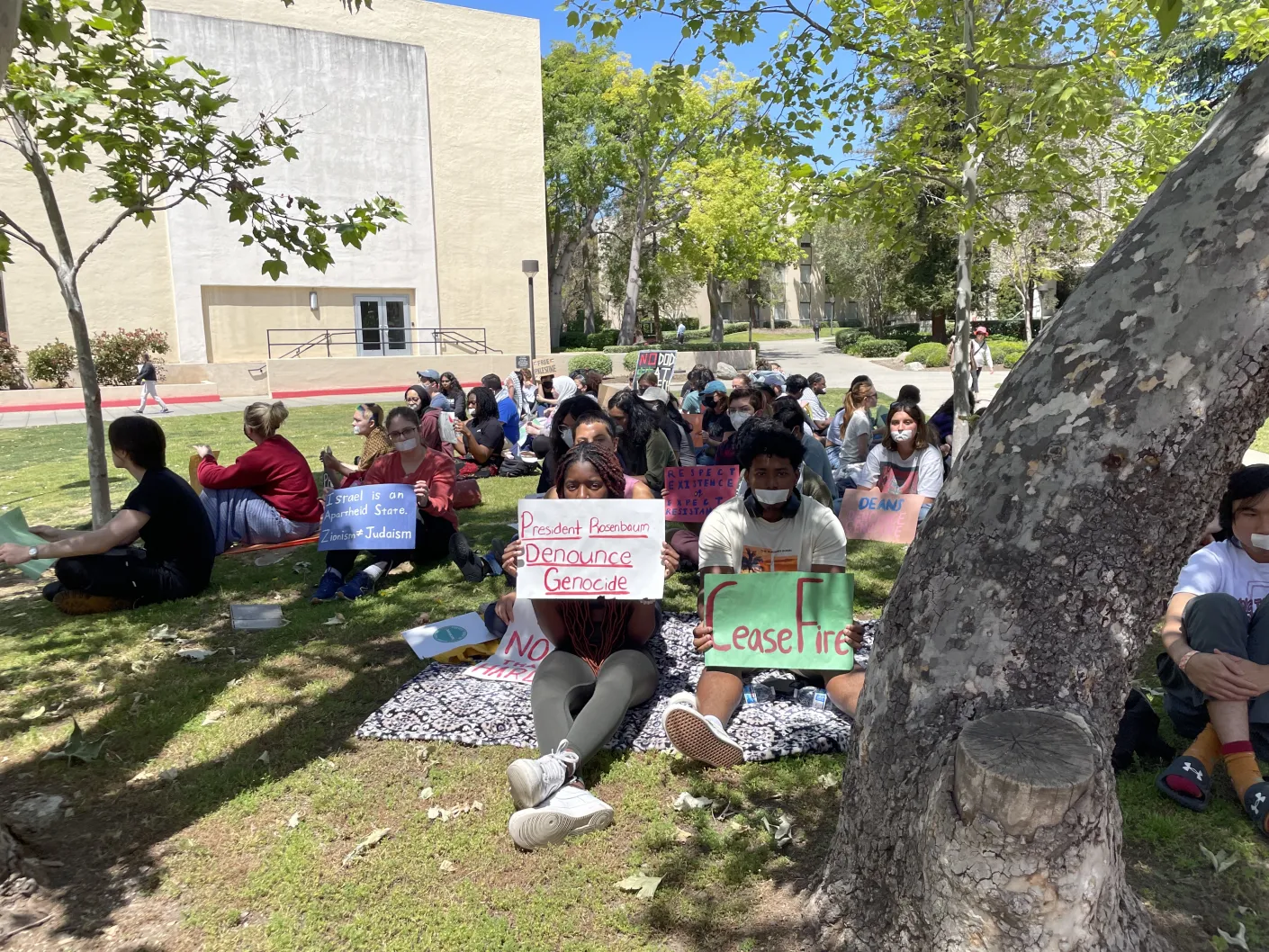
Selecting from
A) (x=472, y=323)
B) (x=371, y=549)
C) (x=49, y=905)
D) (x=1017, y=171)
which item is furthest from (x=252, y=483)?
(x=472, y=323)

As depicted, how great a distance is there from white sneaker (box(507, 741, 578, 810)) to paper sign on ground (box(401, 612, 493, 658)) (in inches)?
72.4

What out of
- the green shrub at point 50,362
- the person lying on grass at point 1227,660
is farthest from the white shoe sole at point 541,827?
the green shrub at point 50,362

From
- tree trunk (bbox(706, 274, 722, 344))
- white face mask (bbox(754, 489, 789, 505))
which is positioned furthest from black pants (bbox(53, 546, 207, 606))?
tree trunk (bbox(706, 274, 722, 344))

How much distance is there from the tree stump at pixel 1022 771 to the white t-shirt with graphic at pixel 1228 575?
208 centimetres

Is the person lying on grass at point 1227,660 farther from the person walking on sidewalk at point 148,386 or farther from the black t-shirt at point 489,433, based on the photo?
the person walking on sidewalk at point 148,386

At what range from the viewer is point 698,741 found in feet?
11.3

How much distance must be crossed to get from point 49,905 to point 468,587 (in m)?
3.58

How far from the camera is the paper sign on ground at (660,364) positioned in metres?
13.2

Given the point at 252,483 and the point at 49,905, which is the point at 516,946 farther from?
the point at 252,483

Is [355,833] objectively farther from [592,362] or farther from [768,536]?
[592,362]

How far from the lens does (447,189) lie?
28.2m

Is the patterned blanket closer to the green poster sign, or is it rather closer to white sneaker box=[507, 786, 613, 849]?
the green poster sign

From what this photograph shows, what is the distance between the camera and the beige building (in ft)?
78.9

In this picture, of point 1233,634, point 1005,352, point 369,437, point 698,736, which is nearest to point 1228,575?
point 1233,634
